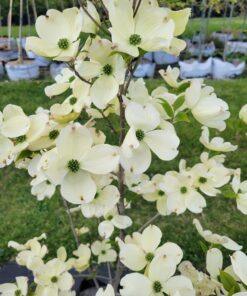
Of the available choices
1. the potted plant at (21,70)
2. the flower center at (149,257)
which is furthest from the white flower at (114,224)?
the potted plant at (21,70)

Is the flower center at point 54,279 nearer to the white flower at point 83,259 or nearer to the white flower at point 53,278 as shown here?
the white flower at point 53,278

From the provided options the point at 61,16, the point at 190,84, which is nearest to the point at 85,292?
the point at 190,84

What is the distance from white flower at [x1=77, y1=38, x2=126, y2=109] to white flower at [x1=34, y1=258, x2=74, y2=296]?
46 centimetres

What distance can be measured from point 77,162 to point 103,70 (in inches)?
6.7

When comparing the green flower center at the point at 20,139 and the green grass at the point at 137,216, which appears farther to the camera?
the green grass at the point at 137,216

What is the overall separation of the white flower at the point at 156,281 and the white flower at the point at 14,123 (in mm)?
317

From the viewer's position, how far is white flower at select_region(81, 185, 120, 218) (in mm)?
997

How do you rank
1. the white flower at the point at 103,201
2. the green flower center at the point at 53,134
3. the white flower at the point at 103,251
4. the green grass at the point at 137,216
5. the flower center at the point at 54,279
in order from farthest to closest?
the green grass at the point at 137,216, the white flower at the point at 103,251, the flower center at the point at 54,279, the white flower at the point at 103,201, the green flower center at the point at 53,134

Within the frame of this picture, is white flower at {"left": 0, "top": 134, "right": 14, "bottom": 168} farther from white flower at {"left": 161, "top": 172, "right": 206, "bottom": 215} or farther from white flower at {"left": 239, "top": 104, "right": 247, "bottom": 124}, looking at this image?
white flower at {"left": 239, "top": 104, "right": 247, "bottom": 124}

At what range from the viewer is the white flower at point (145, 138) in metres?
0.81

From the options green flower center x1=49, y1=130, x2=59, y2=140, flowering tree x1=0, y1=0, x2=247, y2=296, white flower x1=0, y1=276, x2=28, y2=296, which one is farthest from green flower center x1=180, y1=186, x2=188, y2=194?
white flower x1=0, y1=276, x2=28, y2=296

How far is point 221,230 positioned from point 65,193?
6.26 feet

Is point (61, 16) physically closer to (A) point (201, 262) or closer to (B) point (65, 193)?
(B) point (65, 193)

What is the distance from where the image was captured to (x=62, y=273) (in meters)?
1.12
